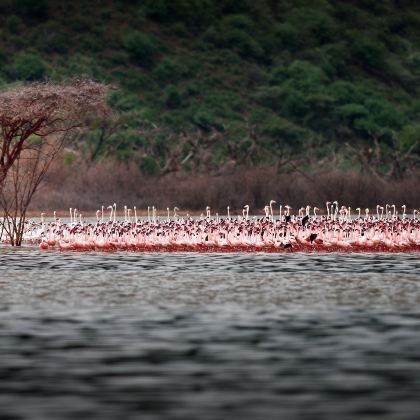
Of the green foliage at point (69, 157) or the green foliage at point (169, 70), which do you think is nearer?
the green foliage at point (69, 157)

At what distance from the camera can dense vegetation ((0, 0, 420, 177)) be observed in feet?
274

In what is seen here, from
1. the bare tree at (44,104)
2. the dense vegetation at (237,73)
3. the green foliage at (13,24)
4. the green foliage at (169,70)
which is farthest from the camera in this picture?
the green foliage at (13,24)

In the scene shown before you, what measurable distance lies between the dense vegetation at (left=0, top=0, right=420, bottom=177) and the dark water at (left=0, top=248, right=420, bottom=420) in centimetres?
5276

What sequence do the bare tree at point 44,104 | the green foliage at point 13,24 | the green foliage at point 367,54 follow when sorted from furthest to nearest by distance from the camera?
1. the green foliage at point 367,54
2. the green foliage at point 13,24
3. the bare tree at point 44,104

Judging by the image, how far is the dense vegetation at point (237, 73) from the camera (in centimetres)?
8344

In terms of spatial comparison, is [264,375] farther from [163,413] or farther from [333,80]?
[333,80]

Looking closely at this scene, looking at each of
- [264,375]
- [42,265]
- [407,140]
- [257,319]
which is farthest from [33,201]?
[264,375]

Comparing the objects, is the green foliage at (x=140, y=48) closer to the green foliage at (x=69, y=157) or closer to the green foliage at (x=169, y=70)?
the green foliage at (x=169, y=70)

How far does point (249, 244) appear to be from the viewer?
1350 inches

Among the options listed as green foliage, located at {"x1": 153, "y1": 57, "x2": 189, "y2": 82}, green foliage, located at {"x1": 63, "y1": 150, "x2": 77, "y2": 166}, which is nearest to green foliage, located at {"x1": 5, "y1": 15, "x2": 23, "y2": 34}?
green foliage, located at {"x1": 153, "y1": 57, "x2": 189, "y2": 82}

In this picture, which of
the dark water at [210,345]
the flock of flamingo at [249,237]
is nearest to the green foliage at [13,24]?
the flock of flamingo at [249,237]

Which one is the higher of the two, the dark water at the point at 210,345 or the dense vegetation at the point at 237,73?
the dense vegetation at the point at 237,73

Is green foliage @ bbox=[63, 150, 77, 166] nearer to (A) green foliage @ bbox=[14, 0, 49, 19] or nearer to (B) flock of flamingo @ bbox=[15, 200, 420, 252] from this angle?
(A) green foliage @ bbox=[14, 0, 49, 19]

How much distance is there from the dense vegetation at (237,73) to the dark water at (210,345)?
52760mm
